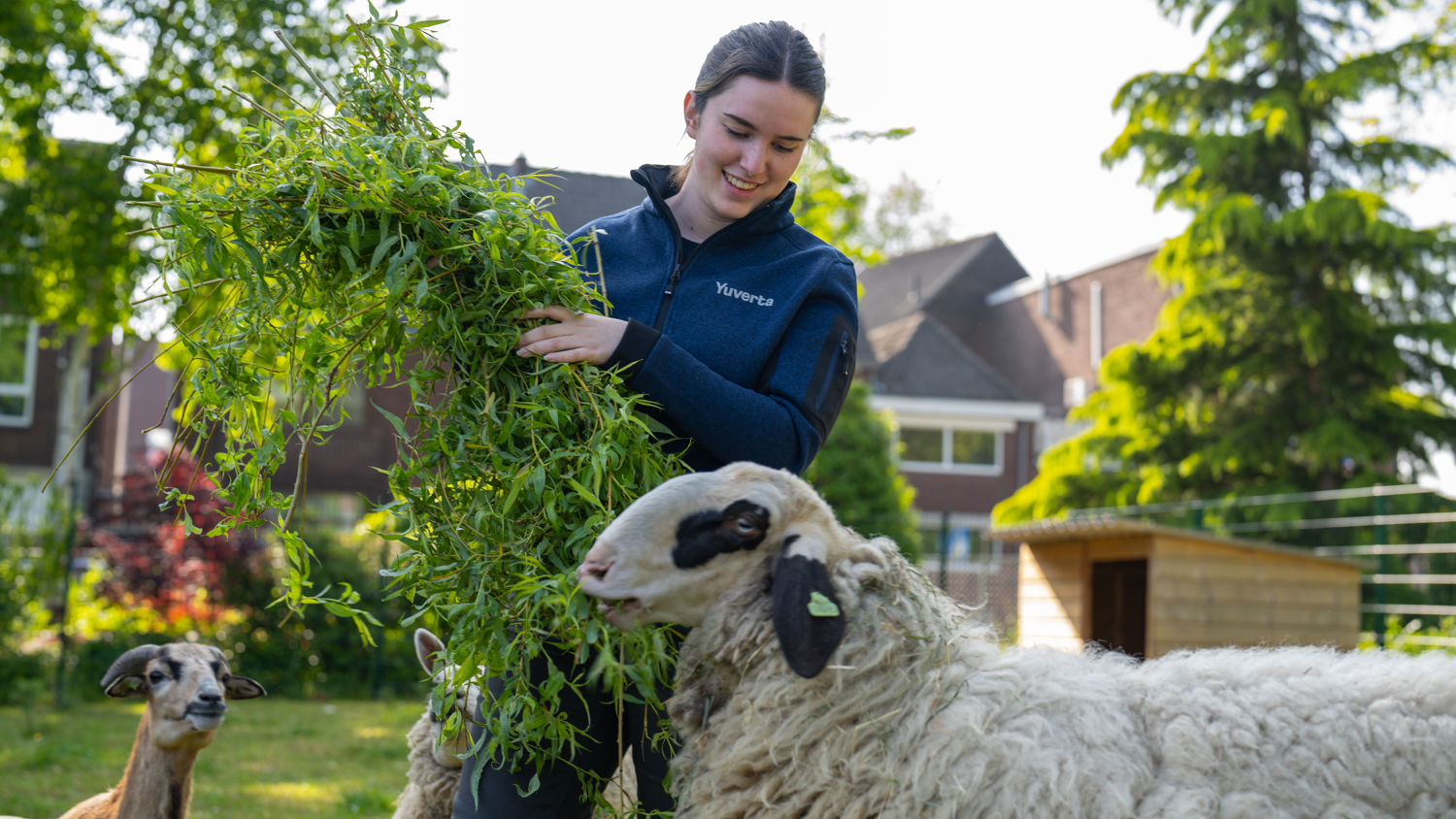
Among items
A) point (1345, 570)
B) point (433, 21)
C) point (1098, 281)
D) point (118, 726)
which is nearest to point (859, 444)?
point (1345, 570)

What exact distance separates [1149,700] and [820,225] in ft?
20.7

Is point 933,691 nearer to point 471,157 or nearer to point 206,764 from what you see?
point 471,157

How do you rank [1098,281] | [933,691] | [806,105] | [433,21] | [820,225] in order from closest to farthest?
[933,691] < [806,105] < [433,21] < [820,225] < [1098,281]

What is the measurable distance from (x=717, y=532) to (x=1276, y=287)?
16250 mm

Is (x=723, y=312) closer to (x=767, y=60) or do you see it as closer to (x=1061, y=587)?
(x=767, y=60)

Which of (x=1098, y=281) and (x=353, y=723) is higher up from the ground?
(x=1098, y=281)

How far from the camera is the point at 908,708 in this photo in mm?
2330

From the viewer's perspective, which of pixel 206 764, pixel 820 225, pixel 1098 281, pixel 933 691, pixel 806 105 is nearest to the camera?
pixel 933 691

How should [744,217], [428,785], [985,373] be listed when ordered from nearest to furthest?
[744,217] → [428,785] → [985,373]

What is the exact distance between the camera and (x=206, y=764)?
7.87m

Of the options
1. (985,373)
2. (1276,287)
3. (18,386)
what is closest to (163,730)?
(1276,287)

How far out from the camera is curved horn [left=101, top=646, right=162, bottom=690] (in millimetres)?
4363

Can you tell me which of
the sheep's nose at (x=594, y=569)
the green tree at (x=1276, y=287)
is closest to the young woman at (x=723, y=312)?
the sheep's nose at (x=594, y=569)

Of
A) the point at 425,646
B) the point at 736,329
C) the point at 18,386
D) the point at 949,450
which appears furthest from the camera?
the point at 949,450
